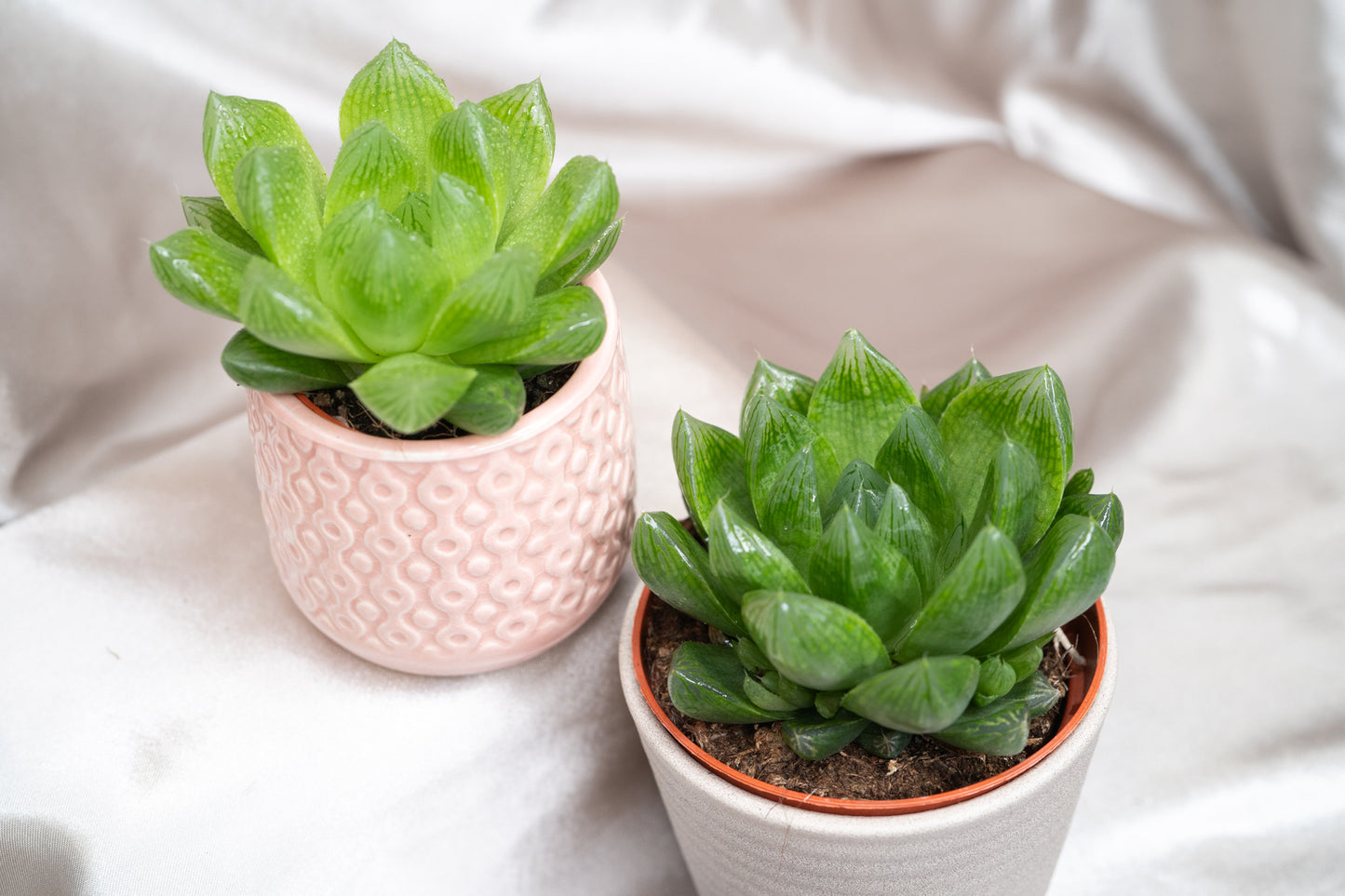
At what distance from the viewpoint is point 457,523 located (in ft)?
1.81

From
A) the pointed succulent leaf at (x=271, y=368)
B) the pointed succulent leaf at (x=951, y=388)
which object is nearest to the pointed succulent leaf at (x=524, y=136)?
the pointed succulent leaf at (x=271, y=368)

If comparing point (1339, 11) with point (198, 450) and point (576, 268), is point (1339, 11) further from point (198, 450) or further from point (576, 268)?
point (198, 450)

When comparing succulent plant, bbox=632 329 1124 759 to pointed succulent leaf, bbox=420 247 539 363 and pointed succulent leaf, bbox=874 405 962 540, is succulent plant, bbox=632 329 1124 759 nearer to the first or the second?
pointed succulent leaf, bbox=874 405 962 540

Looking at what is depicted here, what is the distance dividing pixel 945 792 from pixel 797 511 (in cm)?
13

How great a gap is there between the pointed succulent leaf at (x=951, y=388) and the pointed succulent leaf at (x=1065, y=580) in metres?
0.11

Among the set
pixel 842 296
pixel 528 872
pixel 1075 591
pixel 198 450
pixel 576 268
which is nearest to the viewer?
pixel 1075 591

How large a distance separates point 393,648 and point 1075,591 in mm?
336

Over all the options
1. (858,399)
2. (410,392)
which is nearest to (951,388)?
(858,399)

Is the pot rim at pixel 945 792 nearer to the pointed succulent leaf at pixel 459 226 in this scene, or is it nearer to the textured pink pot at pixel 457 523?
the textured pink pot at pixel 457 523

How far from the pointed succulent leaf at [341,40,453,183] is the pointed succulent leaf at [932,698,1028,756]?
1.12ft

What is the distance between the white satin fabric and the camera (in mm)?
652

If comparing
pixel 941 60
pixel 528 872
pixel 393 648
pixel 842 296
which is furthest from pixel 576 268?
pixel 941 60

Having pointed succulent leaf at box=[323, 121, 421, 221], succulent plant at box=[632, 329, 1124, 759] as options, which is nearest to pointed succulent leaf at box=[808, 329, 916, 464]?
succulent plant at box=[632, 329, 1124, 759]

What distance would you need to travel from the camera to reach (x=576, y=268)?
1.89 feet
